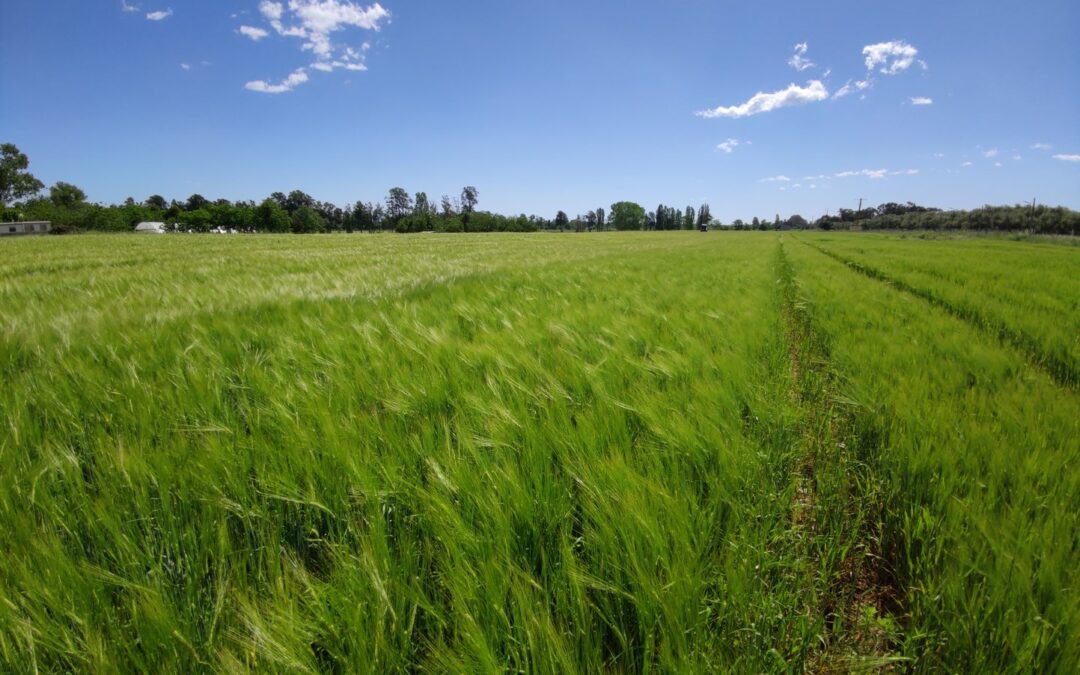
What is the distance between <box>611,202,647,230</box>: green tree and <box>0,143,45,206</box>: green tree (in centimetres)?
13391

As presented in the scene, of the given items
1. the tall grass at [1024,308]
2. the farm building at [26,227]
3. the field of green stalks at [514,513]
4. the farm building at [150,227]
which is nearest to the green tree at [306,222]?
the farm building at [150,227]

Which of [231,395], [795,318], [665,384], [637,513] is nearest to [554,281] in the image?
[795,318]

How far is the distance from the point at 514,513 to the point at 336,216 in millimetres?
128432

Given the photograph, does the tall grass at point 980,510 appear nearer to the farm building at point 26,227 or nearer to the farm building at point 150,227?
the farm building at point 26,227

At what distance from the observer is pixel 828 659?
2.92 feet

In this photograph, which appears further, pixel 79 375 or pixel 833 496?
pixel 79 375

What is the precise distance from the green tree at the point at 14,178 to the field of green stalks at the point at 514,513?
394 ft

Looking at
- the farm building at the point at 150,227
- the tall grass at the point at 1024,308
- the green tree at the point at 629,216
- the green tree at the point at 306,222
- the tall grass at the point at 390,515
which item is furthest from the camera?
the green tree at the point at 629,216

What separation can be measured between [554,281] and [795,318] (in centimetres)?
335

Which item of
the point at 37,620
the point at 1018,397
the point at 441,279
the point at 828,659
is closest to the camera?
the point at 37,620

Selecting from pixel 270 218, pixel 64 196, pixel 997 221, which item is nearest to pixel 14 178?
pixel 64 196

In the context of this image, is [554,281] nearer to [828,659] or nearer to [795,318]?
[795,318]

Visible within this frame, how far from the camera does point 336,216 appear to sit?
112 m

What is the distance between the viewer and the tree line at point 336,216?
68.1 metres
